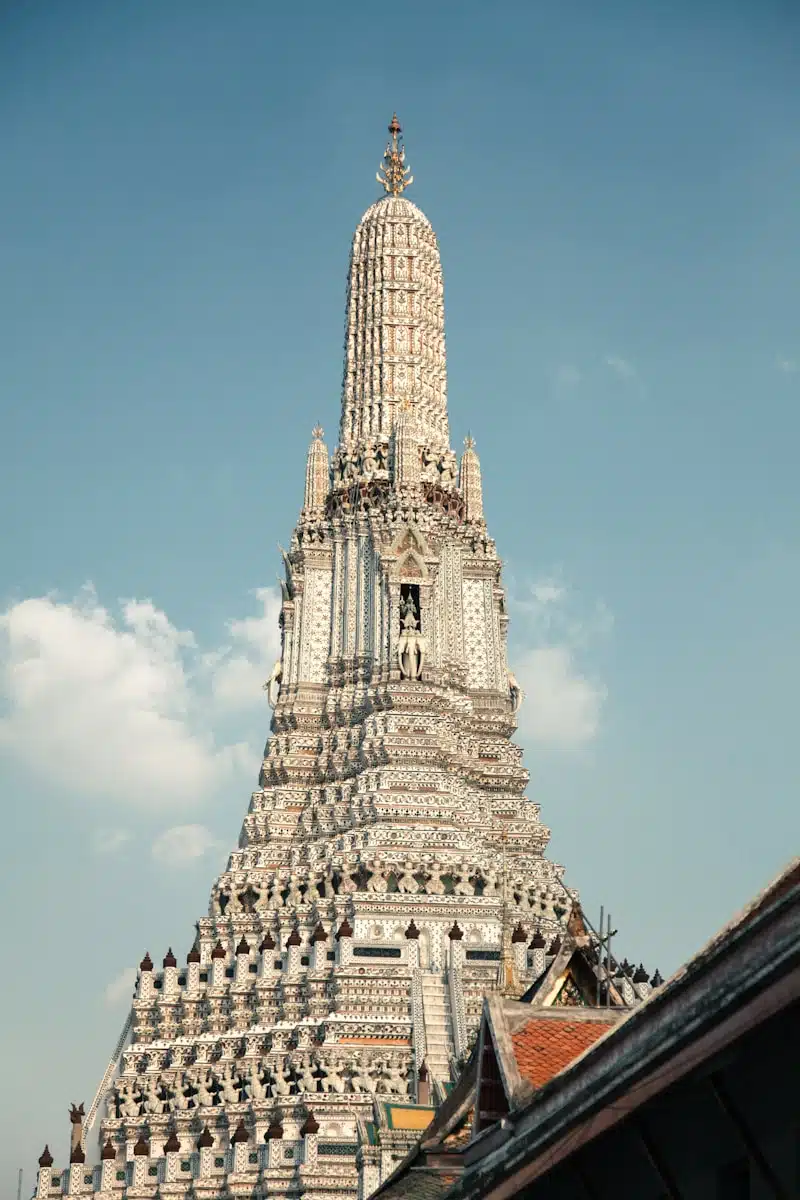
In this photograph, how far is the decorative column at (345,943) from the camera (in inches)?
2206

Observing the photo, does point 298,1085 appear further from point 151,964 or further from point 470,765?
point 470,765

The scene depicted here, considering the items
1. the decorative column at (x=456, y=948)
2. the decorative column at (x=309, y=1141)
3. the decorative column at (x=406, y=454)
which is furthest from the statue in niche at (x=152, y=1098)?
the decorative column at (x=406, y=454)

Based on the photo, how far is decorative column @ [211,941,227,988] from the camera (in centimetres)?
5853

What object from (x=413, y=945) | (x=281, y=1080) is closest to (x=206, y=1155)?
(x=281, y=1080)

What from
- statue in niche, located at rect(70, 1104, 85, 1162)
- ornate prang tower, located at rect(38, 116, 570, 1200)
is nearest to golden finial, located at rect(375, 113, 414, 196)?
ornate prang tower, located at rect(38, 116, 570, 1200)

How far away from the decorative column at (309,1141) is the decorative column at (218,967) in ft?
36.1

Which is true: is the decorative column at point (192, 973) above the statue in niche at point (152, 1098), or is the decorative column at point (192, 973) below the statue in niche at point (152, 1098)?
above

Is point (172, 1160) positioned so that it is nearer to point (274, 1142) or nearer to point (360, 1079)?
point (274, 1142)

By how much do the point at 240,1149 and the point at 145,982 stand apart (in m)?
11.9

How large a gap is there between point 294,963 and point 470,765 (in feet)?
49.9

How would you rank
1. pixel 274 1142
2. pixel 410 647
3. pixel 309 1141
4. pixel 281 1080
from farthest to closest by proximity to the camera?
pixel 410 647, pixel 281 1080, pixel 274 1142, pixel 309 1141

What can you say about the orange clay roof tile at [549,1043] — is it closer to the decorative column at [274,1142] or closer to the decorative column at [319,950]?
the decorative column at [274,1142]

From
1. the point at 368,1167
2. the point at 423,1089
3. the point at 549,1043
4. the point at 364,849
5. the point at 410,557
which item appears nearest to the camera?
the point at 549,1043

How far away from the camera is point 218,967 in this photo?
58.9 metres
